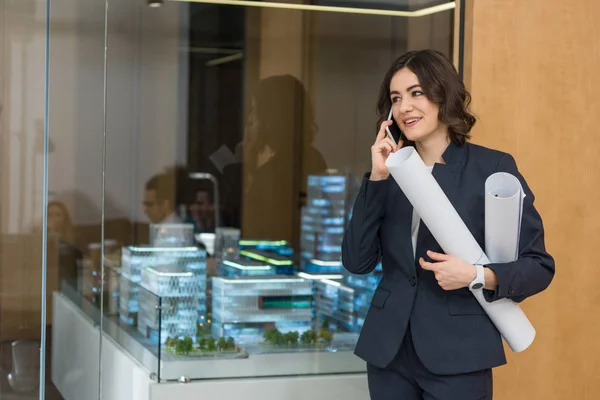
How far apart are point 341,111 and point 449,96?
1897mm

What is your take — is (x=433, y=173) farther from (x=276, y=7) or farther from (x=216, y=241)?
(x=216, y=241)

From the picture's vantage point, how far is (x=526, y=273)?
1926 millimetres

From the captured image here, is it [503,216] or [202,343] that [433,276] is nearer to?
[503,216]

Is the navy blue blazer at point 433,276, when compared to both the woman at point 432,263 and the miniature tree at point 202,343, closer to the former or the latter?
the woman at point 432,263

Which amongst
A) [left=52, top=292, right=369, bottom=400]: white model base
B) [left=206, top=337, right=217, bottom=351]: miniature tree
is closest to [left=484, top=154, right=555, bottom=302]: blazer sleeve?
[left=52, top=292, right=369, bottom=400]: white model base

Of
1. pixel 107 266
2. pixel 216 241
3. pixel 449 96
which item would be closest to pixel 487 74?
pixel 449 96

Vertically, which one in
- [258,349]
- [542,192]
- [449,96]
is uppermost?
[449,96]

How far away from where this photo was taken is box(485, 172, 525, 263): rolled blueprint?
187cm

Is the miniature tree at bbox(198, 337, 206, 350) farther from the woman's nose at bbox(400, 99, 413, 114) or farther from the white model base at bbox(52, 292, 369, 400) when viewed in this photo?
the woman's nose at bbox(400, 99, 413, 114)

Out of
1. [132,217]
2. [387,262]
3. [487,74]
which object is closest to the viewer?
[387,262]

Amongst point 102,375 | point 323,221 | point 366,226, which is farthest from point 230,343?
point 366,226

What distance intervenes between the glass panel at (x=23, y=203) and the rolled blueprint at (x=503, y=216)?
1.45 meters

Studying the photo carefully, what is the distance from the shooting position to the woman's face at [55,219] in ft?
9.29

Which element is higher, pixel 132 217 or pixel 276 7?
pixel 276 7
